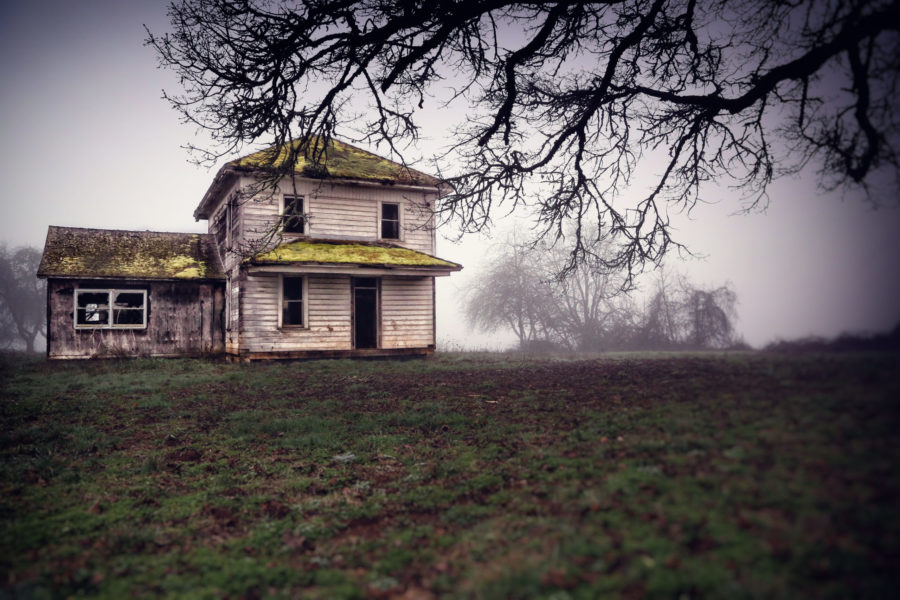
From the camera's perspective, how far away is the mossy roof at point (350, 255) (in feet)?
55.2

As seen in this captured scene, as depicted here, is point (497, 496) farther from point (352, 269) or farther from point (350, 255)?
point (350, 255)

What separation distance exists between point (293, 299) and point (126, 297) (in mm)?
8631

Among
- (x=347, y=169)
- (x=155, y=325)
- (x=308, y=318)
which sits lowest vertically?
(x=155, y=325)

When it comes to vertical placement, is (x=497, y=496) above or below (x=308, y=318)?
below

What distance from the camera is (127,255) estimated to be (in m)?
21.0

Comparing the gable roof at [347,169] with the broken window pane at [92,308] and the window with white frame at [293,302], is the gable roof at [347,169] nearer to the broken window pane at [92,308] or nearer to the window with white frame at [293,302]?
the window with white frame at [293,302]

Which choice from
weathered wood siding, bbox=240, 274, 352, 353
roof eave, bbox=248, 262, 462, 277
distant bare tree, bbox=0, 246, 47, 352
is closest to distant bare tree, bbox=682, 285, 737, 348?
roof eave, bbox=248, 262, 462, 277

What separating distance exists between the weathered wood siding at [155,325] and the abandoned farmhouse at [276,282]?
0.04 meters

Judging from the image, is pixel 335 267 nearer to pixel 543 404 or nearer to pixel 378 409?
pixel 378 409

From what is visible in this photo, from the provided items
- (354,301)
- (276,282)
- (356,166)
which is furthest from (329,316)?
(356,166)

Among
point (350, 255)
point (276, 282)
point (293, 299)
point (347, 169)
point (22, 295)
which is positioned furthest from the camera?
point (22, 295)

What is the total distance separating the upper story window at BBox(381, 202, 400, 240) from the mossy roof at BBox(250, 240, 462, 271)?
619 mm

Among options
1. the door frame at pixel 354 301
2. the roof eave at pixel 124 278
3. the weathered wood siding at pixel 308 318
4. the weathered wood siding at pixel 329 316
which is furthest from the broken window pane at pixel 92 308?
the door frame at pixel 354 301

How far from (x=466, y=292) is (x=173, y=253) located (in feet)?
61.0
